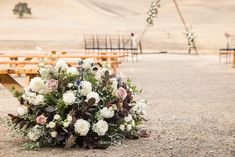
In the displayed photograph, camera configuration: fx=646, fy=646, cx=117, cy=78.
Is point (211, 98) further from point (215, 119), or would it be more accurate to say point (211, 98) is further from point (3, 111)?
point (3, 111)

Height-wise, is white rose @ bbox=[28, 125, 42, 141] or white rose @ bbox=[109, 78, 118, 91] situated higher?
white rose @ bbox=[109, 78, 118, 91]

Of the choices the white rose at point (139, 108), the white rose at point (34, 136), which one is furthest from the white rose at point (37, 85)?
the white rose at point (139, 108)

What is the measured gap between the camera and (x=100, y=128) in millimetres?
6246

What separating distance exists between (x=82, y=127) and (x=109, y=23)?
4621cm

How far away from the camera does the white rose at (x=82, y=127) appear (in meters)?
6.14

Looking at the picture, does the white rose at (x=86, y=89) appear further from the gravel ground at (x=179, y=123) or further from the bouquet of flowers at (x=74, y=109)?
the gravel ground at (x=179, y=123)

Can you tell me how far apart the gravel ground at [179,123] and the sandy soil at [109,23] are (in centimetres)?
1798

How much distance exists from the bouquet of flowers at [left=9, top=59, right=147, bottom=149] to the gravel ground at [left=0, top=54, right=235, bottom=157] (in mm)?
160

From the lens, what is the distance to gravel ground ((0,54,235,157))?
6.11 metres

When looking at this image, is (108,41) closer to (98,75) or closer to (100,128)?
(98,75)

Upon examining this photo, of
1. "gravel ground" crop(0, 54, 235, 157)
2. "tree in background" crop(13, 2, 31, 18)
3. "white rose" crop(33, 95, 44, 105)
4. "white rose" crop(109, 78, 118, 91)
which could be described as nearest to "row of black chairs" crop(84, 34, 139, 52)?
"gravel ground" crop(0, 54, 235, 157)

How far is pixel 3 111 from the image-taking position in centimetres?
895

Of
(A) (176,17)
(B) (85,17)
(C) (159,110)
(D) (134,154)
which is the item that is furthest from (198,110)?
(A) (176,17)

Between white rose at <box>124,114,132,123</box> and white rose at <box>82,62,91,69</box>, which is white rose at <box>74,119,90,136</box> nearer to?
white rose at <box>124,114,132,123</box>
